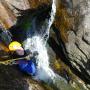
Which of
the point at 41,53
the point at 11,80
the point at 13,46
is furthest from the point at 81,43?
the point at 13,46

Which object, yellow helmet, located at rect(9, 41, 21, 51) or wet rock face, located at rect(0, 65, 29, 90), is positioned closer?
wet rock face, located at rect(0, 65, 29, 90)

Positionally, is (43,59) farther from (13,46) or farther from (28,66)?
(13,46)

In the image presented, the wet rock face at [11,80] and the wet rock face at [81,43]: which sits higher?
the wet rock face at [81,43]

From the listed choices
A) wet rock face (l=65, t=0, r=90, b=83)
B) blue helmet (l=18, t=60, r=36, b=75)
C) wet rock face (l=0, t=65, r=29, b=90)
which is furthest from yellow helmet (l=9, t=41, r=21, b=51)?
wet rock face (l=65, t=0, r=90, b=83)

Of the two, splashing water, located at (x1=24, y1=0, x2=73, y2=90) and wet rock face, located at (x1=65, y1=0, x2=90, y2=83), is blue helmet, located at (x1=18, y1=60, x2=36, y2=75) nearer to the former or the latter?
splashing water, located at (x1=24, y1=0, x2=73, y2=90)

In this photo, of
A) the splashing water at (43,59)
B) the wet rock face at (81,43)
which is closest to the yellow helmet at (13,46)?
the splashing water at (43,59)

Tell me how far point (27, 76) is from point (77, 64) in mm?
1763

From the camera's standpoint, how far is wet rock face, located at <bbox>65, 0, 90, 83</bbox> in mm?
9828

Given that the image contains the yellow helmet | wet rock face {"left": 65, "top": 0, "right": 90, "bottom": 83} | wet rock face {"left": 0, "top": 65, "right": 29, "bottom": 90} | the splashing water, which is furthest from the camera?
the yellow helmet

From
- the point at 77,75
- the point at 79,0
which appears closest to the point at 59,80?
the point at 77,75

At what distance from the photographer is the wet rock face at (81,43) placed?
387 inches

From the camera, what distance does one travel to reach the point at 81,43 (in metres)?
9.95

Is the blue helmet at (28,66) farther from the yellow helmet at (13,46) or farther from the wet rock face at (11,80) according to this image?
the yellow helmet at (13,46)

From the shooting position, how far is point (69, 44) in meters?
10.4
